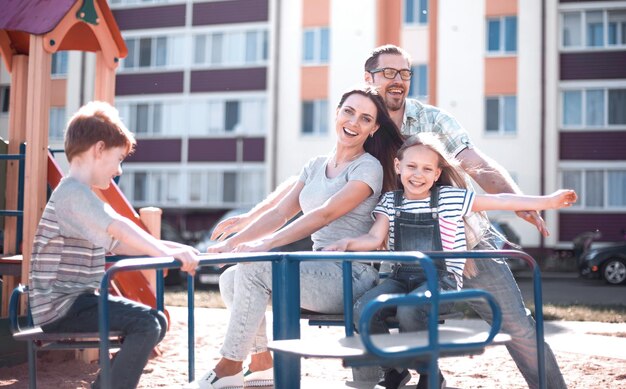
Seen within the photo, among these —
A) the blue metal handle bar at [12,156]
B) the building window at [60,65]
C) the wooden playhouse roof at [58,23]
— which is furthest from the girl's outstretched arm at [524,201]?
the building window at [60,65]

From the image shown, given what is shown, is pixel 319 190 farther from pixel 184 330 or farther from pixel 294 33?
pixel 294 33

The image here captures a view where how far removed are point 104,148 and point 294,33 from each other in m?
25.7

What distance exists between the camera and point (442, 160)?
164 inches

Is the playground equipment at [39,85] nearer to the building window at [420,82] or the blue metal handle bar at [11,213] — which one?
the blue metal handle bar at [11,213]

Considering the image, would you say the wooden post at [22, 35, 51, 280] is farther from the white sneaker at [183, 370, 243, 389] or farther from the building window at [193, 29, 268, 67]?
the building window at [193, 29, 268, 67]

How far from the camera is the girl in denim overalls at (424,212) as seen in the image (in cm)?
400

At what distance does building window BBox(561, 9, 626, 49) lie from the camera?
26.6 metres

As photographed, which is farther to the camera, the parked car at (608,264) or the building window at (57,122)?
the building window at (57,122)

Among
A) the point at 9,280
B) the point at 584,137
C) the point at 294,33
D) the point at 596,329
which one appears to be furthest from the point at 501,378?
the point at 294,33

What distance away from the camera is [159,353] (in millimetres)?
6992

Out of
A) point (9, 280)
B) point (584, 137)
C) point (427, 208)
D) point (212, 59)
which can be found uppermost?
point (212, 59)

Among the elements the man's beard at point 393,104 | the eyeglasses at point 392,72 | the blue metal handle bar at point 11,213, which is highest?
the eyeglasses at point 392,72

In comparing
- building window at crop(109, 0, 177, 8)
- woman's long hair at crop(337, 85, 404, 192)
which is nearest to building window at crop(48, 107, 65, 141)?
building window at crop(109, 0, 177, 8)

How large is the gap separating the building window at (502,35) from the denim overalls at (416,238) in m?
23.5
